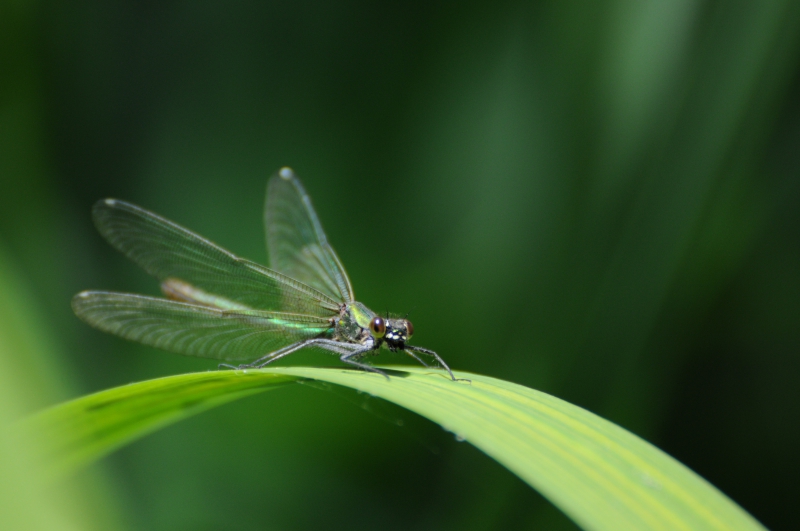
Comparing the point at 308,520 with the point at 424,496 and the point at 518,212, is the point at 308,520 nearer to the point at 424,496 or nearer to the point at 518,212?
the point at 424,496

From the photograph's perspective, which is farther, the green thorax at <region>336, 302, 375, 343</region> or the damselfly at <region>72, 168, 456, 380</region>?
the green thorax at <region>336, 302, 375, 343</region>

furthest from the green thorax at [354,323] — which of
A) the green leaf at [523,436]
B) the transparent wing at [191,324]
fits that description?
the green leaf at [523,436]

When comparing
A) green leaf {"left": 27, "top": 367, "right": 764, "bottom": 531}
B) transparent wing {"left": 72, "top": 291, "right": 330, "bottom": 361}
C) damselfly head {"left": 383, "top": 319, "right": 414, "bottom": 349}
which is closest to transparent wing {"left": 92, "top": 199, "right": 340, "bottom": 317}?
transparent wing {"left": 72, "top": 291, "right": 330, "bottom": 361}

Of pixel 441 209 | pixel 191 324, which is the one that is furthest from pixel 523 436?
pixel 441 209

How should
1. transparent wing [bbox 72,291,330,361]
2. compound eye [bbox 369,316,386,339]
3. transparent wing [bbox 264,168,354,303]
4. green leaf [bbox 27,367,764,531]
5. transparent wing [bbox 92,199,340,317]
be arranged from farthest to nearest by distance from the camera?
transparent wing [bbox 264,168,354,303] < transparent wing [bbox 92,199,340,317] < compound eye [bbox 369,316,386,339] < transparent wing [bbox 72,291,330,361] < green leaf [bbox 27,367,764,531]

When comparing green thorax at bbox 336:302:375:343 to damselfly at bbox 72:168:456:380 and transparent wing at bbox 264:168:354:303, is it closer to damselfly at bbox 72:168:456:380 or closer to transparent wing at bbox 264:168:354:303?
damselfly at bbox 72:168:456:380

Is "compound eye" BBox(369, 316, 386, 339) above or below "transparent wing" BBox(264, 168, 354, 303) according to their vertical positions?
below

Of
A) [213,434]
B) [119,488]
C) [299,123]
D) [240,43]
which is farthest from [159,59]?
[119,488]
